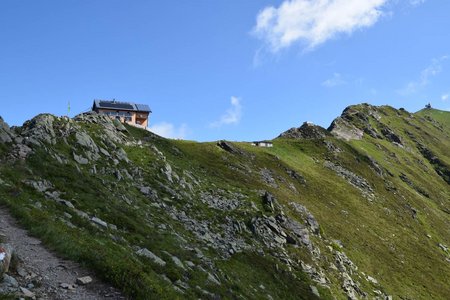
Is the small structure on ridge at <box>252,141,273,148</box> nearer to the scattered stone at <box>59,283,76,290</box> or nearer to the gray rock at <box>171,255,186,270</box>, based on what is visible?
the gray rock at <box>171,255,186,270</box>

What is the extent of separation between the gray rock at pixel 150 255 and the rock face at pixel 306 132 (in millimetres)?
106689

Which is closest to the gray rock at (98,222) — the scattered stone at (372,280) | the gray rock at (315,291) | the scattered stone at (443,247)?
the gray rock at (315,291)

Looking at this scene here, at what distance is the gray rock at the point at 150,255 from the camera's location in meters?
23.6

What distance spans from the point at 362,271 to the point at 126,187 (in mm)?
35879

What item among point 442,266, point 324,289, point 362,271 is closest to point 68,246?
point 324,289

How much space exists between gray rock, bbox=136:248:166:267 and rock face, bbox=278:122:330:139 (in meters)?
107

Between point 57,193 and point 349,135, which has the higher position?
point 349,135

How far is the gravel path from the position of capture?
45.6 ft

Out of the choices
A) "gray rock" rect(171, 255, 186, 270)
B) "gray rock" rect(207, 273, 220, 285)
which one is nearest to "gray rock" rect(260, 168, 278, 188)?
"gray rock" rect(207, 273, 220, 285)

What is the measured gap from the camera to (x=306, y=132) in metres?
130

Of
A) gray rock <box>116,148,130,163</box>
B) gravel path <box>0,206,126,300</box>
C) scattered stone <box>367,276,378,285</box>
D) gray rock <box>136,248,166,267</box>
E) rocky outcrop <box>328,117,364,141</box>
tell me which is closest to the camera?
gravel path <box>0,206,126,300</box>

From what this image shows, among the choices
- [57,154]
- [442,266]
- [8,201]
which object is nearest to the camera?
[8,201]

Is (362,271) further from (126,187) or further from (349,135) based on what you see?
(349,135)

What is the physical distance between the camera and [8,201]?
2202 centimetres
